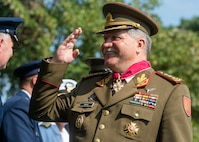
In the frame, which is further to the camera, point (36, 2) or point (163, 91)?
point (36, 2)

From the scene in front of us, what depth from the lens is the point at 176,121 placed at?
3.77 meters

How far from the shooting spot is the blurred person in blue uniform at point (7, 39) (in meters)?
4.39

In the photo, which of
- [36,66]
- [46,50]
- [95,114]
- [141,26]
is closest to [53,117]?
[95,114]

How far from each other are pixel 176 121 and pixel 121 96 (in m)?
0.42

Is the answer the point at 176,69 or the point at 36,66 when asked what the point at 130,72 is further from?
the point at 176,69

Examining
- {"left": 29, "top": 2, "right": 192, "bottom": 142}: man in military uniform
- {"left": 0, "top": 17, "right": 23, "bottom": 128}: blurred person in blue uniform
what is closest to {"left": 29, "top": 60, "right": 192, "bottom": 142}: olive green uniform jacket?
{"left": 29, "top": 2, "right": 192, "bottom": 142}: man in military uniform

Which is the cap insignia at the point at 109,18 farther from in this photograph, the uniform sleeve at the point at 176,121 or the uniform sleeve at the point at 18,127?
the uniform sleeve at the point at 18,127

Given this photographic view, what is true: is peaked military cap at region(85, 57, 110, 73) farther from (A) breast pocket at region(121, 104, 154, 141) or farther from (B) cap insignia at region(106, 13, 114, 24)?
(A) breast pocket at region(121, 104, 154, 141)

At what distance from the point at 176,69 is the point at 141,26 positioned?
7648 millimetres

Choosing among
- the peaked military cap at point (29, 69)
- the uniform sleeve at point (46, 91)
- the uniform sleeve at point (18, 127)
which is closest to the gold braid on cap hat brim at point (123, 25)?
the uniform sleeve at point (46, 91)

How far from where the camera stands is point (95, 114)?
4.00 m

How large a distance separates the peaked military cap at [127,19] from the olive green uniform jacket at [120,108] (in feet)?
1.04

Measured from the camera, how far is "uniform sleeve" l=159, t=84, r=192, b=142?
3736 millimetres

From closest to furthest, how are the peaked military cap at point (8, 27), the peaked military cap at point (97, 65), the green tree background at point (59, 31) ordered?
the peaked military cap at point (8, 27)
the peaked military cap at point (97, 65)
the green tree background at point (59, 31)
